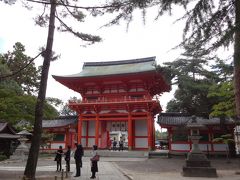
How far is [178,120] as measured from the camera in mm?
26781

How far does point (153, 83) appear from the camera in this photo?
28.4m

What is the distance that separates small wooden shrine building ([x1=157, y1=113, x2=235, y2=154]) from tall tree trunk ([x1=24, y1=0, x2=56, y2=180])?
51.8 feet

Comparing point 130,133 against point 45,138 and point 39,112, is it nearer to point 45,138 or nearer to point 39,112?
point 45,138

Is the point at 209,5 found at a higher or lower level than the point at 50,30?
lower

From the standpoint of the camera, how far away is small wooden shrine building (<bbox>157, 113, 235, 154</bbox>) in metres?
23.6

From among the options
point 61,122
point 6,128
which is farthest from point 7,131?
point 61,122

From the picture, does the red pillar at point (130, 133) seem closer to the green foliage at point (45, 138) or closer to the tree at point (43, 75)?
the green foliage at point (45, 138)

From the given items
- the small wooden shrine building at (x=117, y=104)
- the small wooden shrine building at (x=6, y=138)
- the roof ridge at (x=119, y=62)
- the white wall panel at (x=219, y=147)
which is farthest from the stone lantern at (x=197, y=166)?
the roof ridge at (x=119, y=62)

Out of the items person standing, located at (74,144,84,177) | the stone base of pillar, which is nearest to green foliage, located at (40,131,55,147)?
person standing, located at (74,144,84,177)

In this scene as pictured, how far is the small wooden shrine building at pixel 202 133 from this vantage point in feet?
77.5

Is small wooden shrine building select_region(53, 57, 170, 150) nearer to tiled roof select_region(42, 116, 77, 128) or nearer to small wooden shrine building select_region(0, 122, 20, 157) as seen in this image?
tiled roof select_region(42, 116, 77, 128)

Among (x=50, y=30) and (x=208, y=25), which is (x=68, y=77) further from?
(x=208, y=25)

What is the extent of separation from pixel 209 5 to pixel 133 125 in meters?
24.2

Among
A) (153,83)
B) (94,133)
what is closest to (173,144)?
(153,83)
